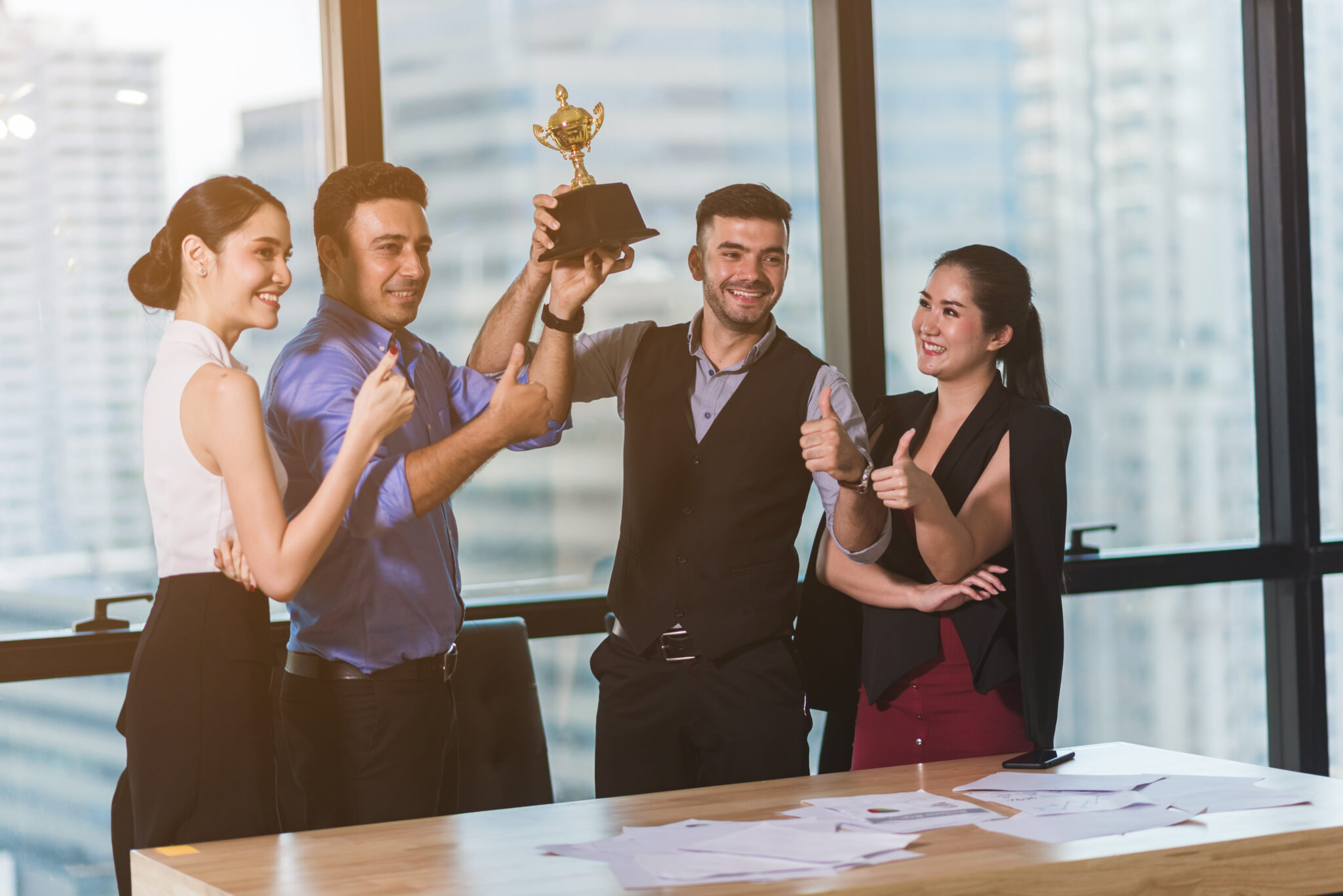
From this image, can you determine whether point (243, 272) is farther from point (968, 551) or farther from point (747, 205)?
point (968, 551)

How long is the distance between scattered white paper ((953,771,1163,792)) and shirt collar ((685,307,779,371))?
99 cm

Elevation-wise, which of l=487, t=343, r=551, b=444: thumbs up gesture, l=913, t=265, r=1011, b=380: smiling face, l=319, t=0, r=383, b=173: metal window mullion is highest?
l=319, t=0, r=383, b=173: metal window mullion

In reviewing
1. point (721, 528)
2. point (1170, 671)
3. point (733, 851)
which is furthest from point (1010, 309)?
point (1170, 671)

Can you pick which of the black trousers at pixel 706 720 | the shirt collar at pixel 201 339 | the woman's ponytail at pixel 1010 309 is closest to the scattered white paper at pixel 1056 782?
the black trousers at pixel 706 720

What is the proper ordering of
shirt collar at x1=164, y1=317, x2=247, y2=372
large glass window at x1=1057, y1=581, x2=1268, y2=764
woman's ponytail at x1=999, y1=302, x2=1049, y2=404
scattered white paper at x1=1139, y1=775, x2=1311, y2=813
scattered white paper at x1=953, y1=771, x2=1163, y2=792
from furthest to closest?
1. large glass window at x1=1057, y1=581, x2=1268, y2=764
2. woman's ponytail at x1=999, y1=302, x2=1049, y2=404
3. shirt collar at x1=164, y1=317, x2=247, y2=372
4. scattered white paper at x1=953, y1=771, x2=1163, y2=792
5. scattered white paper at x1=1139, y1=775, x2=1311, y2=813

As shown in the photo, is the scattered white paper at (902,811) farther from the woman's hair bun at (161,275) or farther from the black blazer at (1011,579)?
the woman's hair bun at (161,275)

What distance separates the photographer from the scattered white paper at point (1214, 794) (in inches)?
68.2

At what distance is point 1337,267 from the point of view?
3.86 meters

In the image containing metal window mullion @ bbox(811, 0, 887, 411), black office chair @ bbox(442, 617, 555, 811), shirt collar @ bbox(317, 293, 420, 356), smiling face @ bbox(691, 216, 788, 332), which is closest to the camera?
shirt collar @ bbox(317, 293, 420, 356)

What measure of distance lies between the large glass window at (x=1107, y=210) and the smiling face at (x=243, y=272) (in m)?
1.77

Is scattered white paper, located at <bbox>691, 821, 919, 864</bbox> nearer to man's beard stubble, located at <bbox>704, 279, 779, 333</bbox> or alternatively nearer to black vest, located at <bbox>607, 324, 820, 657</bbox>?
black vest, located at <bbox>607, 324, 820, 657</bbox>

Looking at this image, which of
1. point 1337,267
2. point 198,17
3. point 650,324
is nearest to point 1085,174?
point 1337,267

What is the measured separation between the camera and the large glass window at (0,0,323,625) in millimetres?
2748

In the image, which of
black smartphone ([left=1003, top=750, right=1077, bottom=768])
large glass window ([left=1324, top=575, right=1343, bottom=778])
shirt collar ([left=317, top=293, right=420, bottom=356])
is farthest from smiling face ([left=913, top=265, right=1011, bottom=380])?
large glass window ([left=1324, top=575, right=1343, bottom=778])
